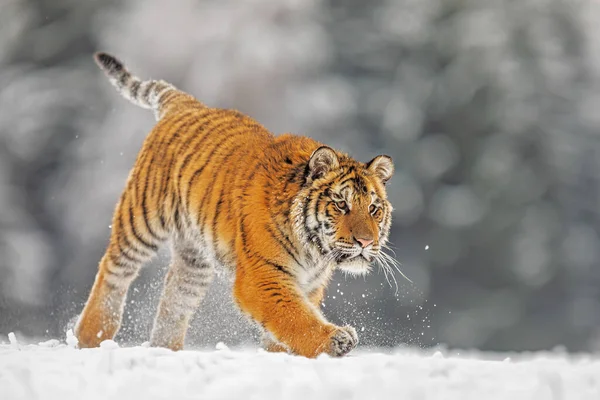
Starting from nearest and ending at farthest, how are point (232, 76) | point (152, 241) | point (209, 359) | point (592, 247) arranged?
point (209, 359)
point (152, 241)
point (232, 76)
point (592, 247)

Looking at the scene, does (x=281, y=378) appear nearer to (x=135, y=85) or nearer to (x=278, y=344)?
(x=278, y=344)

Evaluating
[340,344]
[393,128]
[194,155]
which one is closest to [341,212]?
[340,344]

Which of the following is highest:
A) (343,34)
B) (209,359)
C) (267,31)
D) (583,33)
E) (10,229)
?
(583,33)

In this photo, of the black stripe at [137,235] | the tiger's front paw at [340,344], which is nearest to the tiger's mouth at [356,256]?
the tiger's front paw at [340,344]

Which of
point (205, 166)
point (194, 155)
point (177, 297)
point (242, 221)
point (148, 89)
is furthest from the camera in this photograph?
point (148, 89)

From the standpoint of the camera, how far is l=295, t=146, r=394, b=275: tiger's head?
Result: 3.76 metres

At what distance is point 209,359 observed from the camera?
3.03 metres

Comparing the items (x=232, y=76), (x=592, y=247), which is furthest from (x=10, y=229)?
(x=592, y=247)

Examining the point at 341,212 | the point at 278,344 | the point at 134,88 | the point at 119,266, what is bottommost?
the point at 278,344

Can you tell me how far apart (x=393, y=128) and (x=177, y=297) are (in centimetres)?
685

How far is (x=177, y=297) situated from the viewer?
4785 mm

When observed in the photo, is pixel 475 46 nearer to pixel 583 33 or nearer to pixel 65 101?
pixel 583 33

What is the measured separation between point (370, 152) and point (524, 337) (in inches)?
115

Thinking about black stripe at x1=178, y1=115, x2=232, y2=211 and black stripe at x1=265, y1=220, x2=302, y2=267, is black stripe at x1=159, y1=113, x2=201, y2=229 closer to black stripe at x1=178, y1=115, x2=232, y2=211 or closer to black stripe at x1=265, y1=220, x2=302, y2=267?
black stripe at x1=178, y1=115, x2=232, y2=211
